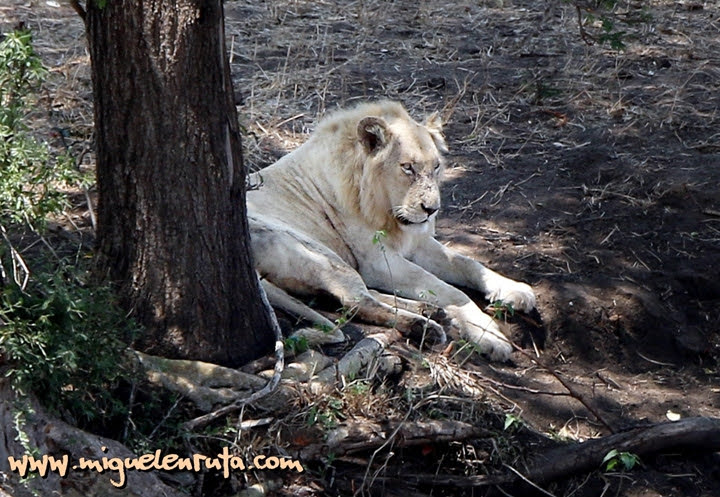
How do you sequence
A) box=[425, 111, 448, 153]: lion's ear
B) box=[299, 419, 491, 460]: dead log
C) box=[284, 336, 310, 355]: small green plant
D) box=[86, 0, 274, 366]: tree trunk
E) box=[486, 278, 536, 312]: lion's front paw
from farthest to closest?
box=[425, 111, 448, 153]: lion's ear → box=[486, 278, 536, 312]: lion's front paw → box=[284, 336, 310, 355]: small green plant → box=[299, 419, 491, 460]: dead log → box=[86, 0, 274, 366]: tree trunk

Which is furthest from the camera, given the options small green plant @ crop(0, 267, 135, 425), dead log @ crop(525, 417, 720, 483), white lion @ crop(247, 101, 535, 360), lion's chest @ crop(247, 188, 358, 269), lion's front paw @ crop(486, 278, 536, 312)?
lion's chest @ crop(247, 188, 358, 269)

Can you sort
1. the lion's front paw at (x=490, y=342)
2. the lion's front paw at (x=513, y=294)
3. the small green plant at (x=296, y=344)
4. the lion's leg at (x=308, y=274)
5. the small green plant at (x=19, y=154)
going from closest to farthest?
the small green plant at (x=19, y=154) < the small green plant at (x=296, y=344) < the lion's leg at (x=308, y=274) < the lion's front paw at (x=490, y=342) < the lion's front paw at (x=513, y=294)

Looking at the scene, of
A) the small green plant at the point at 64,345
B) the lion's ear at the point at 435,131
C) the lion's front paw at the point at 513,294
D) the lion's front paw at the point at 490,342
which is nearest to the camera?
the small green plant at the point at 64,345

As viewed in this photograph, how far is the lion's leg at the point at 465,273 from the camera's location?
6285 millimetres

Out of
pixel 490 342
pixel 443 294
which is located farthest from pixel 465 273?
→ pixel 490 342

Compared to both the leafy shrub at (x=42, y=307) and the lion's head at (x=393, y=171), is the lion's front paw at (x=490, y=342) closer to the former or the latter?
the lion's head at (x=393, y=171)

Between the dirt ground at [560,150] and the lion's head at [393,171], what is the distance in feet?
2.66

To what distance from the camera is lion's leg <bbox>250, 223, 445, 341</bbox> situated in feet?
19.0

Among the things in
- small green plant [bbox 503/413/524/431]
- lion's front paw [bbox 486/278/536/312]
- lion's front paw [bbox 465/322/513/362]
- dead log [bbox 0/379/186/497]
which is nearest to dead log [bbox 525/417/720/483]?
→ small green plant [bbox 503/413/524/431]

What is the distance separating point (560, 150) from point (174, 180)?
14.7 ft

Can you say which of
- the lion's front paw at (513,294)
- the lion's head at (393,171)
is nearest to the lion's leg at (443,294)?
the lion's front paw at (513,294)

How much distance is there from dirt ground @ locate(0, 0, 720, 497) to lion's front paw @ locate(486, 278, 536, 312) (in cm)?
11

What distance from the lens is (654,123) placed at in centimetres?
849

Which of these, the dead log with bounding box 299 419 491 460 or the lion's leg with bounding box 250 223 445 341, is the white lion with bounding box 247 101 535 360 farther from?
the dead log with bounding box 299 419 491 460
